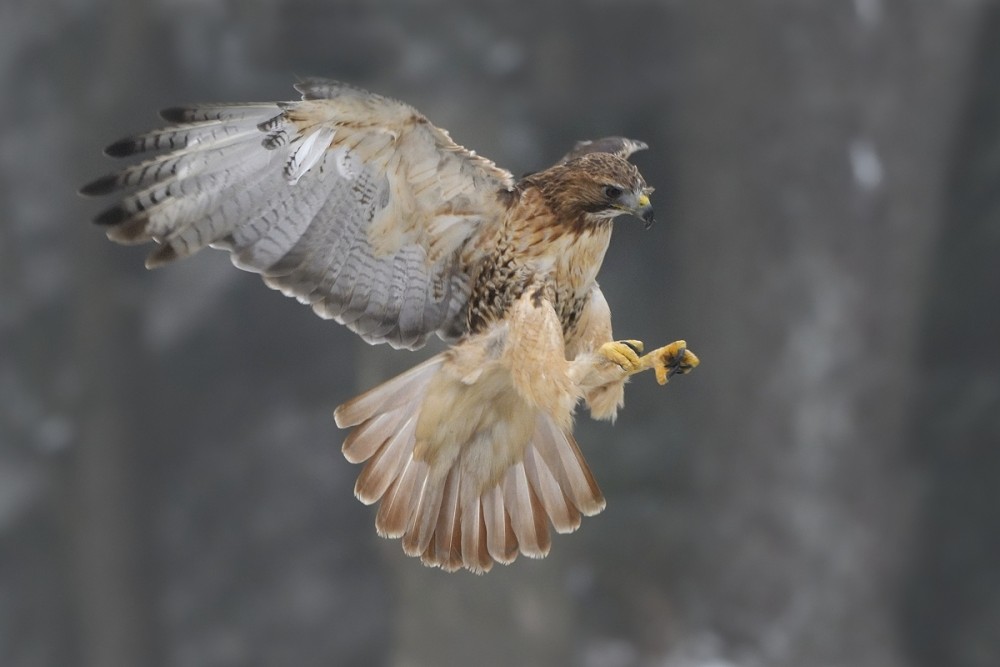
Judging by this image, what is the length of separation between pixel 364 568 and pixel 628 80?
2741 mm

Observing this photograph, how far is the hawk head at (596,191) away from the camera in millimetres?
2949

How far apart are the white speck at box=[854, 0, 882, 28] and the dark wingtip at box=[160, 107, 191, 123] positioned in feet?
14.9

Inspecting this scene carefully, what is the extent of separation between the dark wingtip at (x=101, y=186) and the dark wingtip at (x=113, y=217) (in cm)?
5

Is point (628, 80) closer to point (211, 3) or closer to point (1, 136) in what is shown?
point (211, 3)

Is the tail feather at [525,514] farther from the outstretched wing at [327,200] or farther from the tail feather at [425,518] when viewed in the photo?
the outstretched wing at [327,200]

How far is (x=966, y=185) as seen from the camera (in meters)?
6.48

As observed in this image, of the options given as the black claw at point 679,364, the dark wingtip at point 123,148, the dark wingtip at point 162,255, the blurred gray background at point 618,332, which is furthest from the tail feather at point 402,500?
the blurred gray background at point 618,332

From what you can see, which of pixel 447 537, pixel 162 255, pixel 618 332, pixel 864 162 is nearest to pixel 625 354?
pixel 447 537

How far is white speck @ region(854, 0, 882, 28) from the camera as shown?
6.45m

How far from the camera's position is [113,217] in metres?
2.86

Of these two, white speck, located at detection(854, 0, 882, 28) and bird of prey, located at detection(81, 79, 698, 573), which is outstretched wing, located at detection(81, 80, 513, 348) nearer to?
bird of prey, located at detection(81, 79, 698, 573)

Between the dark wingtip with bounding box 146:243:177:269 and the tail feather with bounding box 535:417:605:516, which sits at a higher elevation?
the dark wingtip with bounding box 146:243:177:269

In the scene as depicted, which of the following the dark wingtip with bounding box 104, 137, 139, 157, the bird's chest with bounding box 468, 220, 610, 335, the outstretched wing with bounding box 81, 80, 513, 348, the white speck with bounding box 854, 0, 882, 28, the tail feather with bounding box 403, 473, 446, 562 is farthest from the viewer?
the white speck with bounding box 854, 0, 882, 28

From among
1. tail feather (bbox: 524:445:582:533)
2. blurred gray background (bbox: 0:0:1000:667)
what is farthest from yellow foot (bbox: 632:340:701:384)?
blurred gray background (bbox: 0:0:1000:667)
